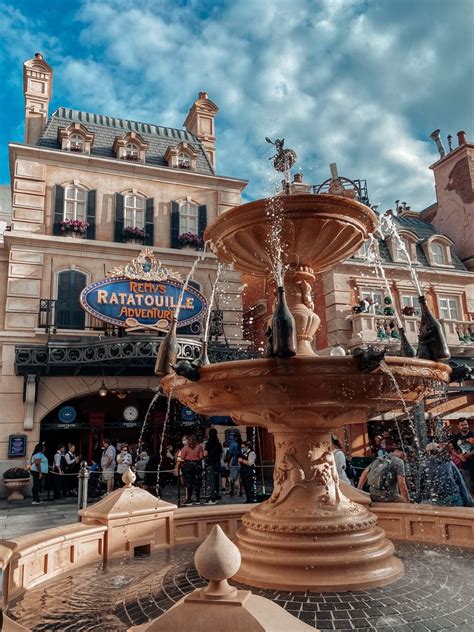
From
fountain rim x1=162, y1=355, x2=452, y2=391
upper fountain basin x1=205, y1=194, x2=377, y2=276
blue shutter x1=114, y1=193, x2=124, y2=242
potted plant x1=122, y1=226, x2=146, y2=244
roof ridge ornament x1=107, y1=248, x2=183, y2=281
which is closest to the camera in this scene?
fountain rim x1=162, y1=355, x2=452, y2=391

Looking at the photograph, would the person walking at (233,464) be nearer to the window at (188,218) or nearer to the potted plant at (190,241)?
the potted plant at (190,241)

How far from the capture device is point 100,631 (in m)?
3.23

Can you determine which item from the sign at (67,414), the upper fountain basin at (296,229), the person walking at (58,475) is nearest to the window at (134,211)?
the sign at (67,414)

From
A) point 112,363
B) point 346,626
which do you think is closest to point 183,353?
point 112,363

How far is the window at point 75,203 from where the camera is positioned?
1959 cm

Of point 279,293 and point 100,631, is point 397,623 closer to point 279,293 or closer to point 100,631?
point 100,631

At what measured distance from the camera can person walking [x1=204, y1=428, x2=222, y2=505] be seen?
12383 mm

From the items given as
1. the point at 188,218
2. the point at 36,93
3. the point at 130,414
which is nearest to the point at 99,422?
the point at 130,414

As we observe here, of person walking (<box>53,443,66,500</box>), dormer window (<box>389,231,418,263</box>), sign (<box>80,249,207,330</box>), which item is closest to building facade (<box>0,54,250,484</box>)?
sign (<box>80,249,207,330</box>)

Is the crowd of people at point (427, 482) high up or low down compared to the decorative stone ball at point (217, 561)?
down

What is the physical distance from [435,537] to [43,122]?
72.4 feet

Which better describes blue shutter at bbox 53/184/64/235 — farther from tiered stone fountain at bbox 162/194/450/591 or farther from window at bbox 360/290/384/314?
tiered stone fountain at bbox 162/194/450/591

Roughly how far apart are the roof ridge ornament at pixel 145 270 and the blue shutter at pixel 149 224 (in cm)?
100

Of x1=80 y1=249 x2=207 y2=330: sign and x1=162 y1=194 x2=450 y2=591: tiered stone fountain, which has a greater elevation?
x1=80 y1=249 x2=207 y2=330: sign
